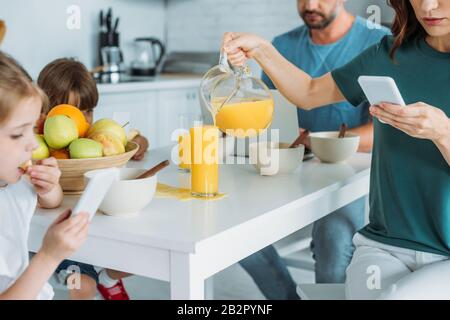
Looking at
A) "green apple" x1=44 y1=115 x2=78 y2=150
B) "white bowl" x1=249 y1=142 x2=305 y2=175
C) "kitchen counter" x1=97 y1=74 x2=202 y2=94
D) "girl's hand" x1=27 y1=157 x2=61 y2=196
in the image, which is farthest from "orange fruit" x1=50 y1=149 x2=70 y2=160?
"kitchen counter" x1=97 y1=74 x2=202 y2=94

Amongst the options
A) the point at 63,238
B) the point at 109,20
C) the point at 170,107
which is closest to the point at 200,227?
the point at 63,238

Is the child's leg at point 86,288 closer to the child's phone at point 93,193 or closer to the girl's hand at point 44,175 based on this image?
the girl's hand at point 44,175

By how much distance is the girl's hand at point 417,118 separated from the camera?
1.32 metres

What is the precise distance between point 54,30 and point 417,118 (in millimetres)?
3080

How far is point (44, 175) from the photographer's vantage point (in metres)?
1.32

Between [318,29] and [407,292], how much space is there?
1691 millimetres

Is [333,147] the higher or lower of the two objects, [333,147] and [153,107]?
the higher

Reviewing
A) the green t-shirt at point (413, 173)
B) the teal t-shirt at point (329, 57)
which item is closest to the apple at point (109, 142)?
the green t-shirt at point (413, 173)

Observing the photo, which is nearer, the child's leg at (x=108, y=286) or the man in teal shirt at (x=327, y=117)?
the child's leg at (x=108, y=286)

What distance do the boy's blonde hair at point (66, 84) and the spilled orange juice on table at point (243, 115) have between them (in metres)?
0.68

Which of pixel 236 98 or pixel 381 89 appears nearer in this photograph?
pixel 381 89

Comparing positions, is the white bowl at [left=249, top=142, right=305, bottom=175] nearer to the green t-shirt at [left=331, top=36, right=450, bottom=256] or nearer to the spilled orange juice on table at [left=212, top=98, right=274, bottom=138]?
the spilled orange juice on table at [left=212, top=98, right=274, bottom=138]

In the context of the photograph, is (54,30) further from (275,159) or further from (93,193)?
(93,193)

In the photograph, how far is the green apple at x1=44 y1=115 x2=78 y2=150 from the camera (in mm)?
1462
